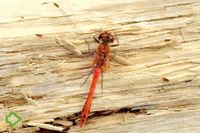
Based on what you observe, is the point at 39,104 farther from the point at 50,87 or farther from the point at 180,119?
the point at 180,119

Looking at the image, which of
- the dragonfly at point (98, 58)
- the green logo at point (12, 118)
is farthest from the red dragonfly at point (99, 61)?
the green logo at point (12, 118)

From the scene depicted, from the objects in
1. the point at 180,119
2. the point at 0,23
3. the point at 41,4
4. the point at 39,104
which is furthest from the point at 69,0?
the point at 180,119

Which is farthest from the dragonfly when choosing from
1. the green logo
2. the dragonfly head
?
the green logo

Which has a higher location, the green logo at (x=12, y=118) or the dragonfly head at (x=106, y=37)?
the dragonfly head at (x=106, y=37)

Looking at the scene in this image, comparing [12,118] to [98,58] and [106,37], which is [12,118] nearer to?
[98,58]

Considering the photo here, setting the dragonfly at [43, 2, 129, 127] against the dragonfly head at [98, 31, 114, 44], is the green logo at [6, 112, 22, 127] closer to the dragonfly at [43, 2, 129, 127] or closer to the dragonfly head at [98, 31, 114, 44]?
the dragonfly at [43, 2, 129, 127]

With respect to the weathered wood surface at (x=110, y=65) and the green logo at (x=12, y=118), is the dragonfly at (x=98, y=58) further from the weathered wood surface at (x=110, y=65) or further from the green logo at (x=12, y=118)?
the green logo at (x=12, y=118)

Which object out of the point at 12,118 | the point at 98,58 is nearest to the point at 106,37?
the point at 98,58
